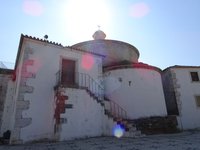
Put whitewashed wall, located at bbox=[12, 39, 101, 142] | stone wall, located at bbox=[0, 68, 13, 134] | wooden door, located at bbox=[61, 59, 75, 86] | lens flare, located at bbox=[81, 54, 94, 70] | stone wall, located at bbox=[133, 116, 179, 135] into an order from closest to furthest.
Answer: whitewashed wall, located at bbox=[12, 39, 101, 142] → stone wall, located at bbox=[133, 116, 179, 135] → wooden door, located at bbox=[61, 59, 75, 86] → lens flare, located at bbox=[81, 54, 94, 70] → stone wall, located at bbox=[0, 68, 13, 134]

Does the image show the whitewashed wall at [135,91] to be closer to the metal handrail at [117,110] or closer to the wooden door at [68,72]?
the metal handrail at [117,110]

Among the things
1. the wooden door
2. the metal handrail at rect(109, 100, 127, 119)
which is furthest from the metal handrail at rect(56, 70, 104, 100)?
the metal handrail at rect(109, 100, 127, 119)

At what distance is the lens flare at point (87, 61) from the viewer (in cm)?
1156

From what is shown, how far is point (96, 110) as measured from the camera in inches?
394

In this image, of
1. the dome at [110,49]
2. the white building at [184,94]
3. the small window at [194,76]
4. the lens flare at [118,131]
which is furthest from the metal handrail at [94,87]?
the small window at [194,76]

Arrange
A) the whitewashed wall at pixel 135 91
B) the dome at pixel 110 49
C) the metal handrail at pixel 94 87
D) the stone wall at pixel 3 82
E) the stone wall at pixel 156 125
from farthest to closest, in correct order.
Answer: the dome at pixel 110 49, the stone wall at pixel 3 82, the whitewashed wall at pixel 135 91, the metal handrail at pixel 94 87, the stone wall at pixel 156 125

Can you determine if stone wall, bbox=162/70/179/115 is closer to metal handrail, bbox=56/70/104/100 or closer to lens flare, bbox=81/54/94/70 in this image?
metal handrail, bbox=56/70/104/100

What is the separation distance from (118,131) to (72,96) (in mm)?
3070

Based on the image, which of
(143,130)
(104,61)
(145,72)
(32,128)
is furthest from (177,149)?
(104,61)

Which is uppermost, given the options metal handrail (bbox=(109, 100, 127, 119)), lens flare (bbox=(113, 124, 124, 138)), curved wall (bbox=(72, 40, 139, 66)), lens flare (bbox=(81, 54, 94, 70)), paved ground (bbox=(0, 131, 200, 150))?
curved wall (bbox=(72, 40, 139, 66))

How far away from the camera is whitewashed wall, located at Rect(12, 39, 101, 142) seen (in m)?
8.77

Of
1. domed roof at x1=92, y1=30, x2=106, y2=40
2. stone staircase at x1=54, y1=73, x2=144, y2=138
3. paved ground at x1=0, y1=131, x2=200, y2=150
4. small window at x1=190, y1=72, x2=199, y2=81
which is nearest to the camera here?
paved ground at x1=0, y1=131, x2=200, y2=150

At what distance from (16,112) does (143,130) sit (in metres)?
6.96

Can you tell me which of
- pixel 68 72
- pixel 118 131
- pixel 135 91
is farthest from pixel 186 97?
pixel 68 72
